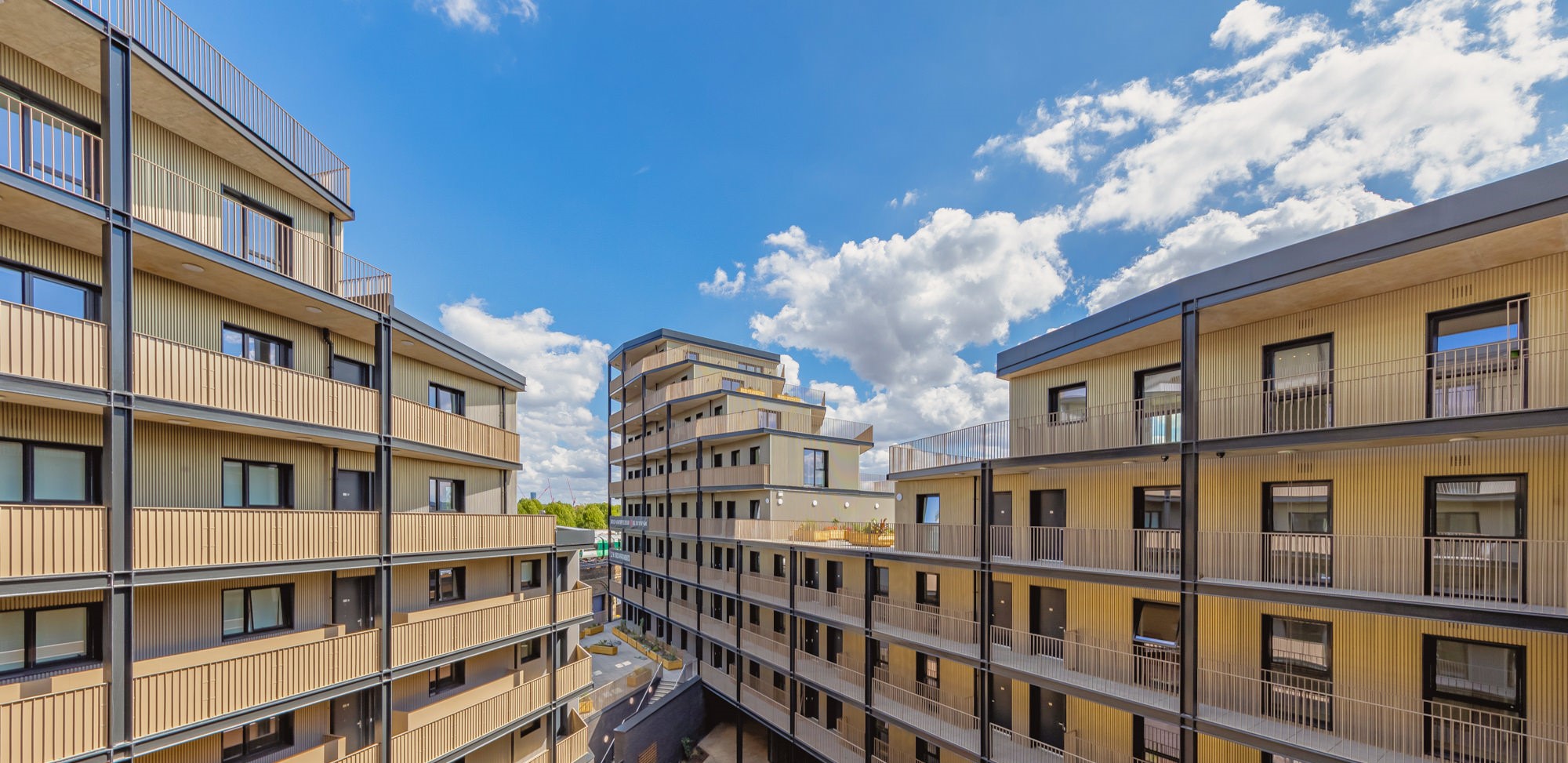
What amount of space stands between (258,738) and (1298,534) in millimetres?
20688

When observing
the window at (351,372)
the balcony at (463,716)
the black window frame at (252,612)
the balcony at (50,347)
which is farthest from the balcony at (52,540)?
the balcony at (463,716)

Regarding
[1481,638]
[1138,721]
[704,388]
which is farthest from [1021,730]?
[704,388]

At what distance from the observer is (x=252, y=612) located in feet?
41.1

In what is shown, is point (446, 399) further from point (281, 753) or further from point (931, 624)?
point (931, 624)

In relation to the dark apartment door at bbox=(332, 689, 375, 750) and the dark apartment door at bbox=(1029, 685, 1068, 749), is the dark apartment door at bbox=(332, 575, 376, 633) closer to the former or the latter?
the dark apartment door at bbox=(332, 689, 375, 750)

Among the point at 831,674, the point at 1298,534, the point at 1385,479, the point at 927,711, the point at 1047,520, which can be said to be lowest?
the point at 831,674

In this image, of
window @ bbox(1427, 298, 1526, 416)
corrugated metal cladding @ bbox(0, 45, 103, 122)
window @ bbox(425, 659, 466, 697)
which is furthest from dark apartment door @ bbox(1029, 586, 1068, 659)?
corrugated metal cladding @ bbox(0, 45, 103, 122)

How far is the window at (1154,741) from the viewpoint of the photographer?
1426 cm

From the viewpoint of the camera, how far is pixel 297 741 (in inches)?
514

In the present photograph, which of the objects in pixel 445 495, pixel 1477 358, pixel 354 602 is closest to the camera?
pixel 1477 358

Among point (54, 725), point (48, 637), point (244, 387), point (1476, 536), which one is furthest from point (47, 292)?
point (1476, 536)

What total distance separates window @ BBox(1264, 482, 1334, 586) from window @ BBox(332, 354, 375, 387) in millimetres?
20279

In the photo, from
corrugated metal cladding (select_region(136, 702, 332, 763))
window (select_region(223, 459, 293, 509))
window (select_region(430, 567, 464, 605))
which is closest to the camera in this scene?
corrugated metal cladding (select_region(136, 702, 332, 763))

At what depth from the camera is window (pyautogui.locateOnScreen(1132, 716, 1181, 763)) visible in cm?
1426
